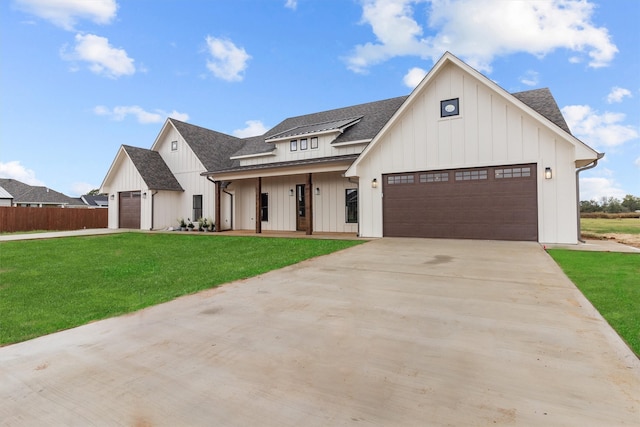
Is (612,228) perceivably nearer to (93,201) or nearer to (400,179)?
(400,179)

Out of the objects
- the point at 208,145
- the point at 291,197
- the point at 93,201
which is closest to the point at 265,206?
the point at 291,197

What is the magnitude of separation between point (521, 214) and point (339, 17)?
1388 centimetres

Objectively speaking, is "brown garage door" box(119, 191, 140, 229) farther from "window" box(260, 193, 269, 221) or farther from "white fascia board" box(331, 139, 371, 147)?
"white fascia board" box(331, 139, 371, 147)

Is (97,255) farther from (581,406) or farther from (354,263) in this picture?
(581,406)

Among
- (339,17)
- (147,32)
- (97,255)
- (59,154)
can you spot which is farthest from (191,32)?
(59,154)

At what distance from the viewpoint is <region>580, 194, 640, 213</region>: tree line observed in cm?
2961

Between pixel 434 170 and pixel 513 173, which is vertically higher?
pixel 434 170

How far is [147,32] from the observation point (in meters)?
15.6

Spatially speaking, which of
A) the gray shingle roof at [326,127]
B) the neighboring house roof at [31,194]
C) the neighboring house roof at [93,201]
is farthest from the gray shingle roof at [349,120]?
the neighboring house roof at [93,201]

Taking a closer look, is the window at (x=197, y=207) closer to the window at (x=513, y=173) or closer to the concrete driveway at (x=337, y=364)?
the concrete driveway at (x=337, y=364)

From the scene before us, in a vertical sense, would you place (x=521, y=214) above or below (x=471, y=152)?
below

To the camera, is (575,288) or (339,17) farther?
(339,17)

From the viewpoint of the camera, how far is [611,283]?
16.4 feet

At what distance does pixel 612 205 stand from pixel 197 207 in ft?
126
